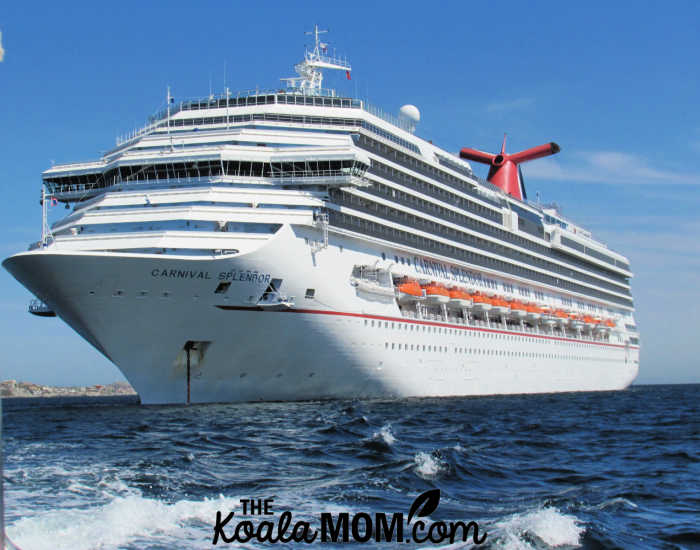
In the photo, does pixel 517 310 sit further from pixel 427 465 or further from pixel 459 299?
pixel 427 465

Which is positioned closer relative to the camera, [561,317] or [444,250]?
[444,250]

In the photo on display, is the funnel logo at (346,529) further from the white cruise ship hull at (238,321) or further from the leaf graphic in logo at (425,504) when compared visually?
the white cruise ship hull at (238,321)

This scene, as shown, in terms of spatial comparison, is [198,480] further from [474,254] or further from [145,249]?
[474,254]

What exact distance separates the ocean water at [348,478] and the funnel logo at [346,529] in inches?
5.0

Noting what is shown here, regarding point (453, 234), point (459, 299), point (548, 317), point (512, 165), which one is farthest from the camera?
point (512, 165)

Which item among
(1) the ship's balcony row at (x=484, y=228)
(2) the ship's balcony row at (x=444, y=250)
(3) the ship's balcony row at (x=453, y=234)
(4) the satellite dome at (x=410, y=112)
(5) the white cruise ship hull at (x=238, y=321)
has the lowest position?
(5) the white cruise ship hull at (x=238, y=321)

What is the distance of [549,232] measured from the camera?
62.7 metres

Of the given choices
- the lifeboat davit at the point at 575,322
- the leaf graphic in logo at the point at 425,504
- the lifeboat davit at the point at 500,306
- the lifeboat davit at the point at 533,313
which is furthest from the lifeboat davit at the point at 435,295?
the leaf graphic in logo at the point at 425,504

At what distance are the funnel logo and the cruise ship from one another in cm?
1758

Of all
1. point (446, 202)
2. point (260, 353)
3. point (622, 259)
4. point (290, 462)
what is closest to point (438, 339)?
point (446, 202)

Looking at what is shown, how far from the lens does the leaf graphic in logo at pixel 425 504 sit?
10.2 meters

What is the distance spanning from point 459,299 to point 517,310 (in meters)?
8.86

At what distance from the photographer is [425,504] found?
10.8 meters

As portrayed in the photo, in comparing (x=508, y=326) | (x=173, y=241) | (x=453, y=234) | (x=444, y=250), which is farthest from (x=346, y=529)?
(x=508, y=326)
